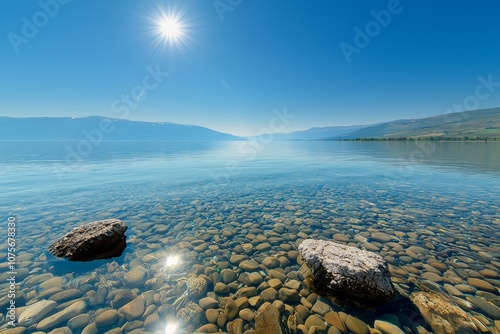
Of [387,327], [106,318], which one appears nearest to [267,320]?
[387,327]

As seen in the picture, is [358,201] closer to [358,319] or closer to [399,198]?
[399,198]

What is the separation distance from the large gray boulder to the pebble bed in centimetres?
29

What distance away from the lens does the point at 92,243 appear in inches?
309

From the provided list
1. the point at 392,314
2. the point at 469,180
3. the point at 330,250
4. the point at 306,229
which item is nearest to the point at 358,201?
the point at 306,229

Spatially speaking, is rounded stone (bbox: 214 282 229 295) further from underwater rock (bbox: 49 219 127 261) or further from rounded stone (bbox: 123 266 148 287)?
underwater rock (bbox: 49 219 127 261)

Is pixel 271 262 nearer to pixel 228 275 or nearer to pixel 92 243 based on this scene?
pixel 228 275

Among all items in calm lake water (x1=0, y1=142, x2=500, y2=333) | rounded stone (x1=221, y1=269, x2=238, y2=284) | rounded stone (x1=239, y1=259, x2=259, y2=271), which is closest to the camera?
calm lake water (x1=0, y1=142, x2=500, y2=333)

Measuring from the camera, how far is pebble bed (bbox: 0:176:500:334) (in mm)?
4965

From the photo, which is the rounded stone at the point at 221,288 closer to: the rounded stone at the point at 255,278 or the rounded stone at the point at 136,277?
the rounded stone at the point at 255,278

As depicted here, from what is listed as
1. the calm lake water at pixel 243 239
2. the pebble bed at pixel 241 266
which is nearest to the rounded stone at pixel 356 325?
the pebble bed at pixel 241 266

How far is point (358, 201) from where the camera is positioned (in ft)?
45.9

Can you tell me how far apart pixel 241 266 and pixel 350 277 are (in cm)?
353

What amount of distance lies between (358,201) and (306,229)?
6.30 meters

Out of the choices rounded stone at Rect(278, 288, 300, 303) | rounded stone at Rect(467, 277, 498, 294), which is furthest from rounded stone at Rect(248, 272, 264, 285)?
rounded stone at Rect(467, 277, 498, 294)
